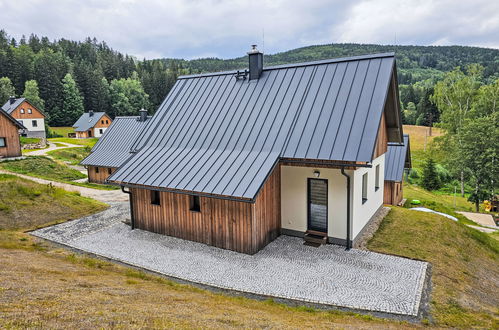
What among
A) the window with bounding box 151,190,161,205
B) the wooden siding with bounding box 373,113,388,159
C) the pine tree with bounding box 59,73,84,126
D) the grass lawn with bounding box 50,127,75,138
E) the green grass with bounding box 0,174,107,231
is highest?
the pine tree with bounding box 59,73,84,126

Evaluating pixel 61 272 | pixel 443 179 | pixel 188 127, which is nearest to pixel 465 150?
pixel 443 179

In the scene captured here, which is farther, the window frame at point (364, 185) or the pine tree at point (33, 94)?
the pine tree at point (33, 94)

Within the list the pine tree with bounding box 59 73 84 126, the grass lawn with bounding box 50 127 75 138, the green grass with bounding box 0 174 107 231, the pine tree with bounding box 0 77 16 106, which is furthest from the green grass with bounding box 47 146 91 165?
the pine tree with bounding box 59 73 84 126

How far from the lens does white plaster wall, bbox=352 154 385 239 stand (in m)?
11.1

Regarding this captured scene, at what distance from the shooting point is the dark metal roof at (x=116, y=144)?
27.1 metres

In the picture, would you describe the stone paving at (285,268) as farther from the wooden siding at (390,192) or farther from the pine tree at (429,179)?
the pine tree at (429,179)

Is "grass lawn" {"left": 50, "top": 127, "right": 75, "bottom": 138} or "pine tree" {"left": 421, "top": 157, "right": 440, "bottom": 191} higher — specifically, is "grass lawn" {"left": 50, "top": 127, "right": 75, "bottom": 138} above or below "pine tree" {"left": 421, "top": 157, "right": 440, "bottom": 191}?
above

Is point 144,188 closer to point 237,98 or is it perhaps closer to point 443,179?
point 237,98

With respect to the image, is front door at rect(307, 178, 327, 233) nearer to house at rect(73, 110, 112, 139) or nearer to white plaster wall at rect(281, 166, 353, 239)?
white plaster wall at rect(281, 166, 353, 239)

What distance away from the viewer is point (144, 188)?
40.0 feet

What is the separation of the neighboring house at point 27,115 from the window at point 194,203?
153 ft

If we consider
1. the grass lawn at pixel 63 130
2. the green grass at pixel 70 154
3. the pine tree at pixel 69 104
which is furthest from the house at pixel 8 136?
the pine tree at pixel 69 104

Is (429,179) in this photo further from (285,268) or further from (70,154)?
(70,154)

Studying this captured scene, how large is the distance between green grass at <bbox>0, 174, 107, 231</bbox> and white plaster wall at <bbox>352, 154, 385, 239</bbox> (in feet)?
40.7
